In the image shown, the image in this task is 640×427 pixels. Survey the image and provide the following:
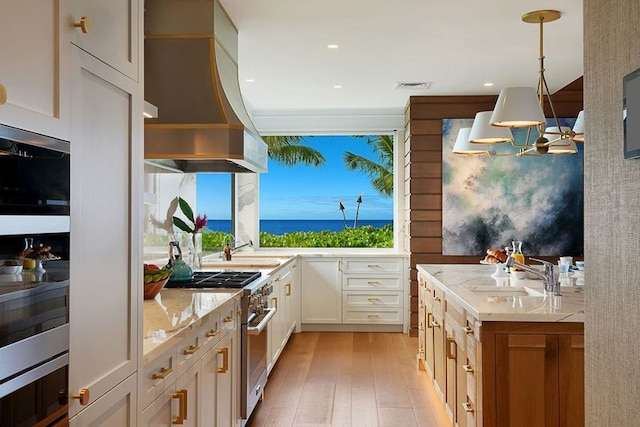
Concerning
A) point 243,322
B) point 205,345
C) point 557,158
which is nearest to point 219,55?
point 243,322

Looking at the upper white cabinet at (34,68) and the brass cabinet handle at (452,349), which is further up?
the upper white cabinet at (34,68)

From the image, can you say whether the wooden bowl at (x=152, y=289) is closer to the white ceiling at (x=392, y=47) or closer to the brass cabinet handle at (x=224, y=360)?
the brass cabinet handle at (x=224, y=360)

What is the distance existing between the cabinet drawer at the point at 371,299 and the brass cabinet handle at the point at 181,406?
15.2 feet

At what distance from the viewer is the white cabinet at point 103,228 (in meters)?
1.29

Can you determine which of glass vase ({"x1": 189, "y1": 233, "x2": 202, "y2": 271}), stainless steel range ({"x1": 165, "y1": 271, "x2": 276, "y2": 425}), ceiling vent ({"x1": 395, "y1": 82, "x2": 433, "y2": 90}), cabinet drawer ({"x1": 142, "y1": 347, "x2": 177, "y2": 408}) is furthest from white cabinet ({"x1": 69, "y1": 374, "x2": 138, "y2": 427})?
ceiling vent ({"x1": 395, "y1": 82, "x2": 433, "y2": 90})

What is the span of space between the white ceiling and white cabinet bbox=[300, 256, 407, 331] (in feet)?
6.11

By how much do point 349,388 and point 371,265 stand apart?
2329mm

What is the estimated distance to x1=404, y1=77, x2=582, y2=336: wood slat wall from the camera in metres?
6.32

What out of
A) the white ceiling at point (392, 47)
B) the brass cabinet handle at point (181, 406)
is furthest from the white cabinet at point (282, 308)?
the brass cabinet handle at point (181, 406)

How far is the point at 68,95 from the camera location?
124cm

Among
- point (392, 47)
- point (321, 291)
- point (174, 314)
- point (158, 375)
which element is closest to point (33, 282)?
point (158, 375)

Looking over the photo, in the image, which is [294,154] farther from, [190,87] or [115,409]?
[115,409]

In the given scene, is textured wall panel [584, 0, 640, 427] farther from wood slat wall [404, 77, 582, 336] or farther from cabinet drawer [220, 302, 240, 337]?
wood slat wall [404, 77, 582, 336]

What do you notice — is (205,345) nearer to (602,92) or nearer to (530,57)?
(602,92)
